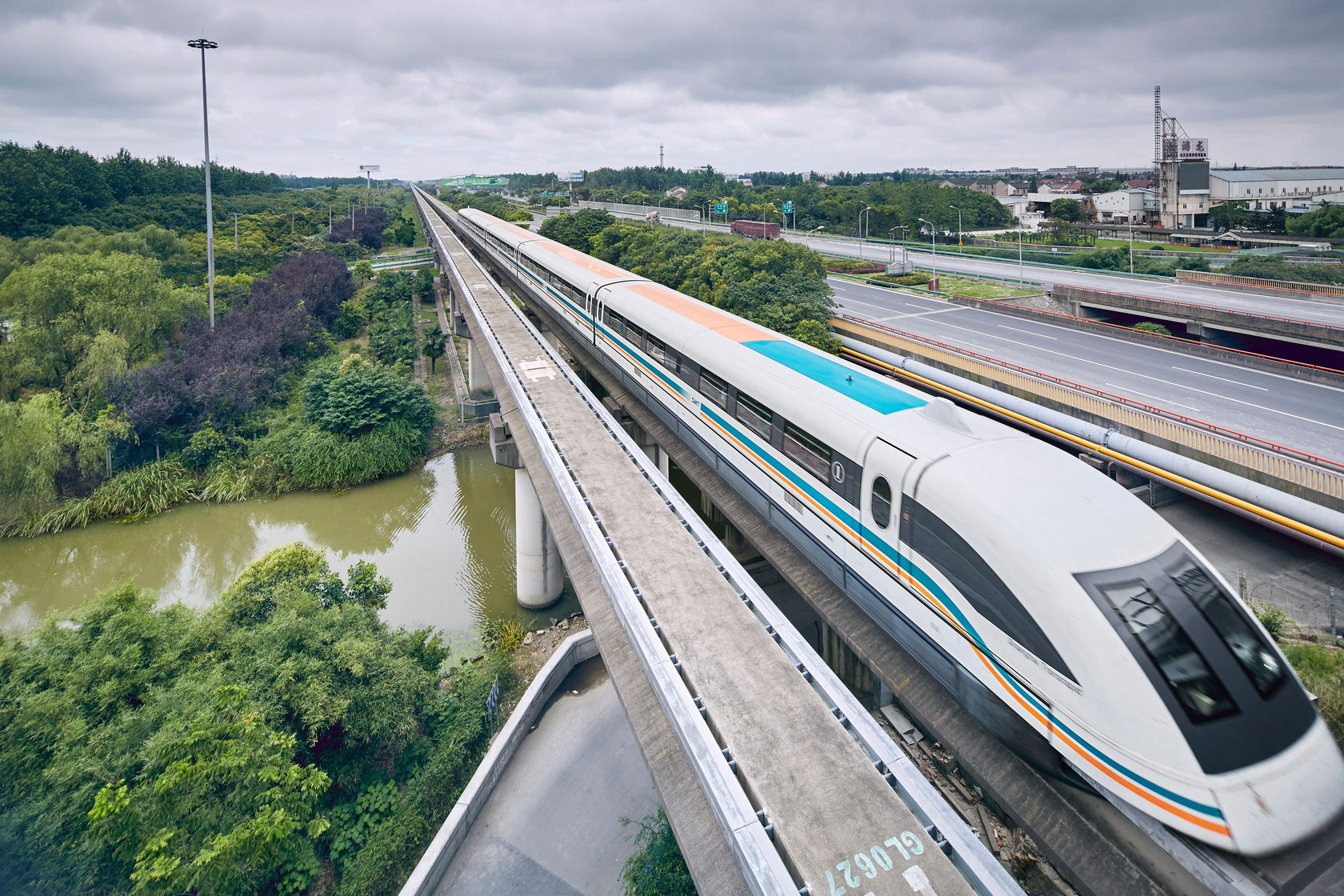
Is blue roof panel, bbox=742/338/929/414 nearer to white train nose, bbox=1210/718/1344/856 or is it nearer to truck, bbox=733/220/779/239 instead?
white train nose, bbox=1210/718/1344/856

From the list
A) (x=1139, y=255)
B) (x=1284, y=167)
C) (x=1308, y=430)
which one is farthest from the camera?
(x=1284, y=167)

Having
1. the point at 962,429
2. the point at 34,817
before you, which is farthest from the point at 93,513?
the point at 962,429

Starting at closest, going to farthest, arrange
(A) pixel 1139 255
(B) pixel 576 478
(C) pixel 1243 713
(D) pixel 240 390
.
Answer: (C) pixel 1243 713 → (B) pixel 576 478 → (D) pixel 240 390 → (A) pixel 1139 255

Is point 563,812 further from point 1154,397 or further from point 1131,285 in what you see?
point 1131,285

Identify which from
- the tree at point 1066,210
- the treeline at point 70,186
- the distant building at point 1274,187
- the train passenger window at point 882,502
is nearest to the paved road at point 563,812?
the train passenger window at point 882,502

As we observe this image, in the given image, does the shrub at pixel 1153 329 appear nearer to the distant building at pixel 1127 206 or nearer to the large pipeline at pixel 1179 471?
the large pipeline at pixel 1179 471

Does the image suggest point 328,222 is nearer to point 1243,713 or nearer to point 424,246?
point 424,246
